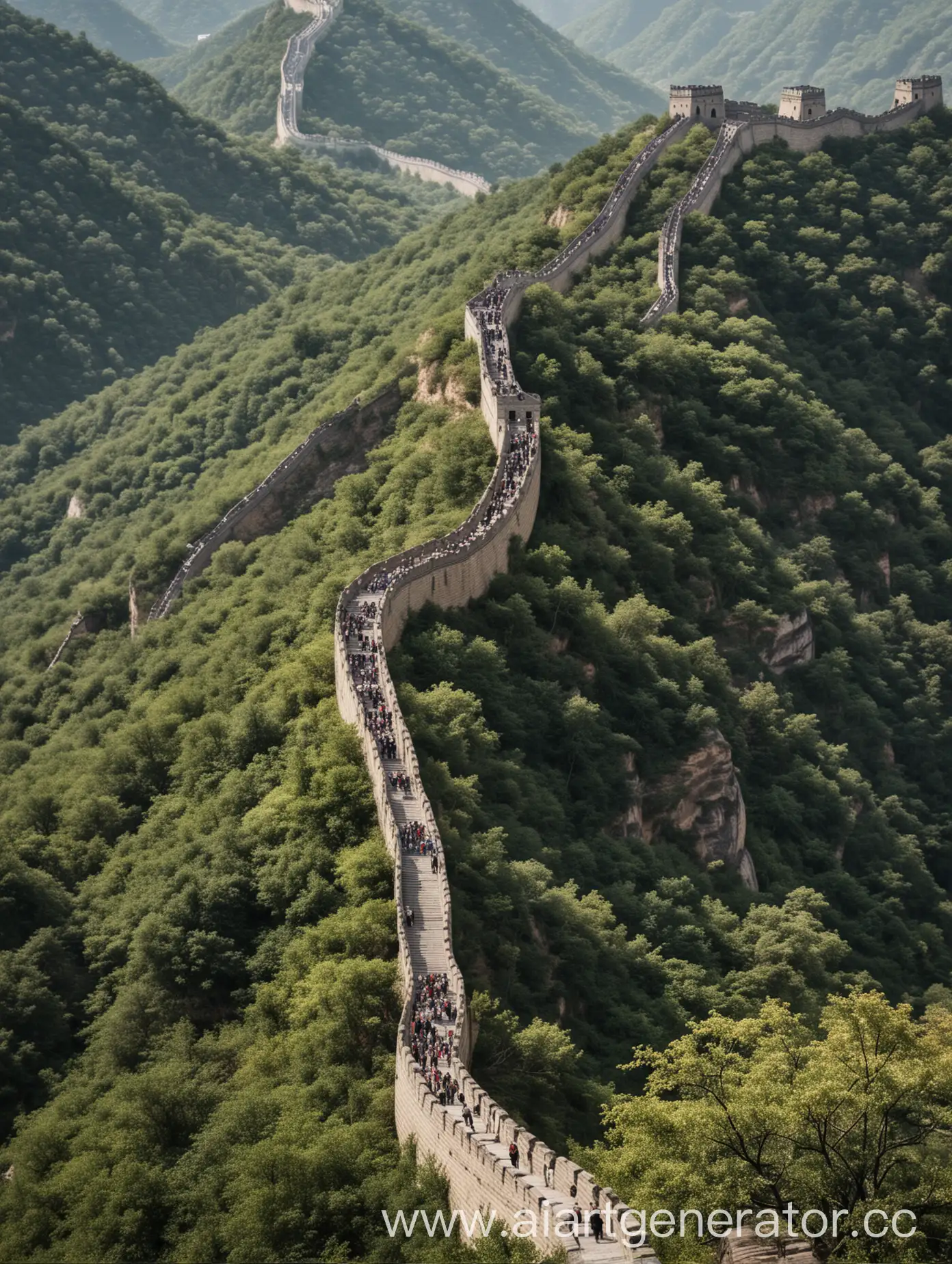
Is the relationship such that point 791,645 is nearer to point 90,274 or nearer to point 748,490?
point 748,490

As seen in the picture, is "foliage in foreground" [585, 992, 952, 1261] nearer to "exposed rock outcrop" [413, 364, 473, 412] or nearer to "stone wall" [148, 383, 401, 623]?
"exposed rock outcrop" [413, 364, 473, 412]

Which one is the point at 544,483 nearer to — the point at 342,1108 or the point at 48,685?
the point at 48,685

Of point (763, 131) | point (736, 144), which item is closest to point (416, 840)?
point (736, 144)

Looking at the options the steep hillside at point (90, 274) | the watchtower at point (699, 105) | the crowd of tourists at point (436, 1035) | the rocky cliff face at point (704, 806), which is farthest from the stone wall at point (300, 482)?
the steep hillside at point (90, 274)

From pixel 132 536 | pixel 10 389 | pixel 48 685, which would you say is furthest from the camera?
pixel 10 389

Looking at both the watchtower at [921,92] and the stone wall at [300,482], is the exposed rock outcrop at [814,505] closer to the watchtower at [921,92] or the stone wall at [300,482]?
the stone wall at [300,482]

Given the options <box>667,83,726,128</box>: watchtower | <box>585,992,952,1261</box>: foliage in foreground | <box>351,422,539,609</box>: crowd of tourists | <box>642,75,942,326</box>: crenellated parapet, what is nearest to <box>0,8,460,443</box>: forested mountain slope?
<box>667,83,726,128</box>: watchtower

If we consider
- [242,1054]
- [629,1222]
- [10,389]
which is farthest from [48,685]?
[10,389]
